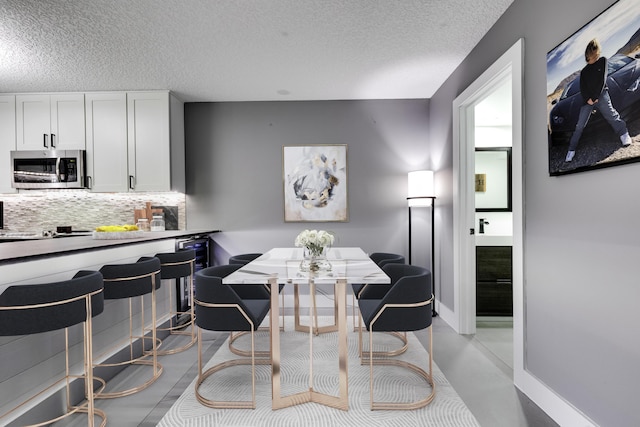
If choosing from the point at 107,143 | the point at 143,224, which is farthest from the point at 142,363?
the point at 107,143

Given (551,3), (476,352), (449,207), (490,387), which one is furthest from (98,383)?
(551,3)

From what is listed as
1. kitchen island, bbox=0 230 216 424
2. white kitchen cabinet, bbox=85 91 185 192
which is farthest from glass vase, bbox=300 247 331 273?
white kitchen cabinet, bbox=85 91 185 192

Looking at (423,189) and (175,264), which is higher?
(423,189)

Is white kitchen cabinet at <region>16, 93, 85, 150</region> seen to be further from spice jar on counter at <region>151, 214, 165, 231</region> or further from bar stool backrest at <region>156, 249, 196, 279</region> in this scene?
bar stool backrest at <region>156, 249, 196, 279</region>

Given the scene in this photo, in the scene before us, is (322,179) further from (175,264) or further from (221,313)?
(221,313)

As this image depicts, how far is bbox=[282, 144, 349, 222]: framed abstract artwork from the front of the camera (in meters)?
4.37

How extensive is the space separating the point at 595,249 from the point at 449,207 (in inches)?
80.4

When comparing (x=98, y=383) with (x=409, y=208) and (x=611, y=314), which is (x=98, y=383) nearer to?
(x=611, y=314)

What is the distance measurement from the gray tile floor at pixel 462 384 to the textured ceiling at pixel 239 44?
9.03 ft

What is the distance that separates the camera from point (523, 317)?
224cm

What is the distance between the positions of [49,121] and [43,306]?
3.62m

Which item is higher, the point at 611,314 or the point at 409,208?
the point at 409,208

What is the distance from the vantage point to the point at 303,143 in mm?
4398

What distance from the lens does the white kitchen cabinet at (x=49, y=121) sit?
3990 mm
